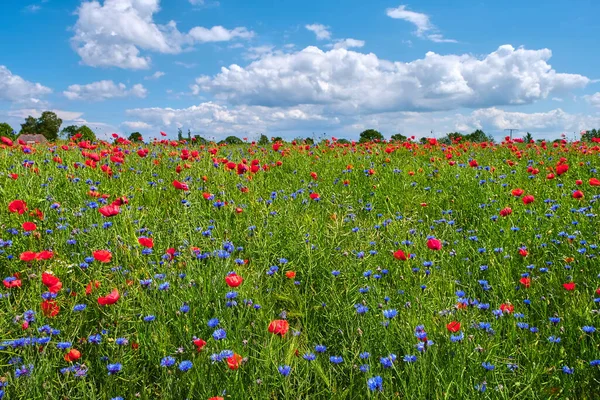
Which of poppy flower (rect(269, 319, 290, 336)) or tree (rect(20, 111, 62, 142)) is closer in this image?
poppy flower (rect(269, 319, 290, 336))

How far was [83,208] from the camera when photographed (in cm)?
381

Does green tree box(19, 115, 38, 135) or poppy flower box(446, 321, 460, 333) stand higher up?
green tree box(19, 115, 38, 135)

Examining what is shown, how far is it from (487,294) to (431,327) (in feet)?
3.28

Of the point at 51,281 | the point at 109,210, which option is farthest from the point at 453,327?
the point at 109,210

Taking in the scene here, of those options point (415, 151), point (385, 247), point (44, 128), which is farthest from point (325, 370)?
point (44, 128)

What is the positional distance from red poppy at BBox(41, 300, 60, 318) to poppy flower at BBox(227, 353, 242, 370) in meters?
1.09

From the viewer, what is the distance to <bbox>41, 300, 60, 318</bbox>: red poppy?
2.37m

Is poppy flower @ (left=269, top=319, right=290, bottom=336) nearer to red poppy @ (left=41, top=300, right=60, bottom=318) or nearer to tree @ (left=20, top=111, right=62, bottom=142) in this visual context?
red poppy @ (left=41, top=300, right=60, bottom=318)

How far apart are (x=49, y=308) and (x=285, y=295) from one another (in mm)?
1338

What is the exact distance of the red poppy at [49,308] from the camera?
2371mm

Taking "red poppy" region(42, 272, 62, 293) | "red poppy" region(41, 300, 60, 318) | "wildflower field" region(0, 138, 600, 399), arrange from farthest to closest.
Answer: "red poppy" region(41, 300, 60, 318) < "red poppy" region(42, 272, 62, 293) < "wildflower field" region(0, 138, 600, 399)

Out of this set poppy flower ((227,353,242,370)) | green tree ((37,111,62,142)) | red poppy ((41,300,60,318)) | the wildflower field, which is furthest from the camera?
green tree ((37,111,62,142))

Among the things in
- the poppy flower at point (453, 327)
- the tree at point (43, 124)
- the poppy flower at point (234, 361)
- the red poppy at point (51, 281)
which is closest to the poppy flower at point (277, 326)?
the poppy flower at point (234, 361)

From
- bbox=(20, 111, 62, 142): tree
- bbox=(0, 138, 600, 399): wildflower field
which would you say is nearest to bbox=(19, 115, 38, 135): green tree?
bbox=(20, 111, 62, 142): tree
